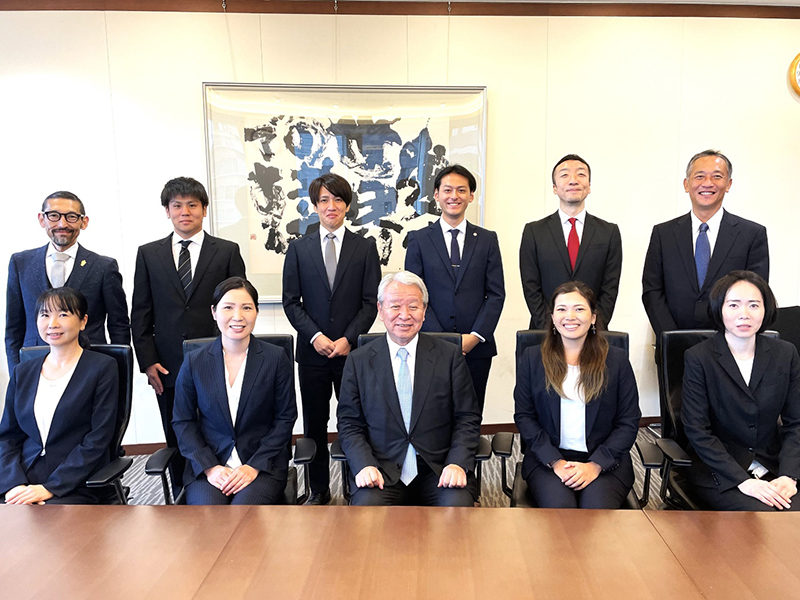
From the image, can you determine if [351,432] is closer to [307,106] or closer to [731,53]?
[307,106]

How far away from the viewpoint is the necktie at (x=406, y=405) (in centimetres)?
238

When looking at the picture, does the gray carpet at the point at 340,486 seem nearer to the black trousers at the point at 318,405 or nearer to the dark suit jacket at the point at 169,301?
the black trousers at the point at 318,405

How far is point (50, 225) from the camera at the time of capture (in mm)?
3047

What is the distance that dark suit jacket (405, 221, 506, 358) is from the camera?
10.6ft

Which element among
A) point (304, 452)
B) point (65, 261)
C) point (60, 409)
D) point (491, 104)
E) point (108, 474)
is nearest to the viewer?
point (108, 474)

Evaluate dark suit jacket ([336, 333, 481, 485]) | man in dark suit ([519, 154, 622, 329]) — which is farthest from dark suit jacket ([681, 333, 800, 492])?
dark suit jacket ([336, 333, 481, 485])

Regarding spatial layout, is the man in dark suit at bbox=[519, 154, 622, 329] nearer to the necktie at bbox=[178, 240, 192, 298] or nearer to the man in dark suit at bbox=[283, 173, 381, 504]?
the man in dark suit at bbox=[283, 173, 381, 504]

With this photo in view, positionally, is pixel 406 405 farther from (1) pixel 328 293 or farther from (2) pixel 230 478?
(1) pixel 328 293

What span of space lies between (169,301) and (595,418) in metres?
2.34

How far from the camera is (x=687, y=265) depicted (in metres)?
3.20

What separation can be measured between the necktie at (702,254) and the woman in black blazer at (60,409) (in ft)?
10.2

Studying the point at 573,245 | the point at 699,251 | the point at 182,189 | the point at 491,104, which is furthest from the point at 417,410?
Result: the point at 491,104

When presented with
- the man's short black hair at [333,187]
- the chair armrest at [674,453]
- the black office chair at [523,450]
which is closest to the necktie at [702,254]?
the black office chair at [523,450]

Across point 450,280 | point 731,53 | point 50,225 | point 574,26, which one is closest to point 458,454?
point 450,280
